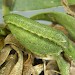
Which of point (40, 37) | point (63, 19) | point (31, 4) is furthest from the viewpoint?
point (31, 4)

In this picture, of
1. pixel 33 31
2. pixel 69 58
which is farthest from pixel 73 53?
pixel 33 31

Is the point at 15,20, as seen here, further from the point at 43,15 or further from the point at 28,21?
the point at 43,15

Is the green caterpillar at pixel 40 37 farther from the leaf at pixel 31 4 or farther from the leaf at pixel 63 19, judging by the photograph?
the leaf at pixel 31 4

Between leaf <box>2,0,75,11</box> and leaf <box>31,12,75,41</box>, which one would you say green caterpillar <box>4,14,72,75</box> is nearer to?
leaf <box>31,12,75,41</box>

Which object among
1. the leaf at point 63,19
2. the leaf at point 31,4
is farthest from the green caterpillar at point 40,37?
the leaf at point 31,4

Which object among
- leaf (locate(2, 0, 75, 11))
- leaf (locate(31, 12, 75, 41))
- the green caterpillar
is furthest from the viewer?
leaf (locate(2, 0, 75, 11))

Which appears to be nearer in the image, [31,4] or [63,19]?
[63,19]

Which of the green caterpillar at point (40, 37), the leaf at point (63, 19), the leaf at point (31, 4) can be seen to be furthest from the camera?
the leaf at point (31, 4)

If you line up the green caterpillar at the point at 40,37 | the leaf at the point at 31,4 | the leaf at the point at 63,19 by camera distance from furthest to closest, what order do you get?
the leaf at the point at 31,4 → the leaf at the point at 63,19 → the green caterpillar at the point at 40,37

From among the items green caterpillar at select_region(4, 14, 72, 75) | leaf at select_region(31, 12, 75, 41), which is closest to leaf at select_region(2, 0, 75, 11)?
leaf at select_region(31, 12, 75, 41)

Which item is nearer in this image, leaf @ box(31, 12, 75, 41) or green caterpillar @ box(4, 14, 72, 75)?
green caterpillar @ box(4, 14, 72, 75)

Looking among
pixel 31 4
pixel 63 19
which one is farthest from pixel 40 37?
pixel 31 4

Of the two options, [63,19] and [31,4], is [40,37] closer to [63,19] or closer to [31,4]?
[63,19]
